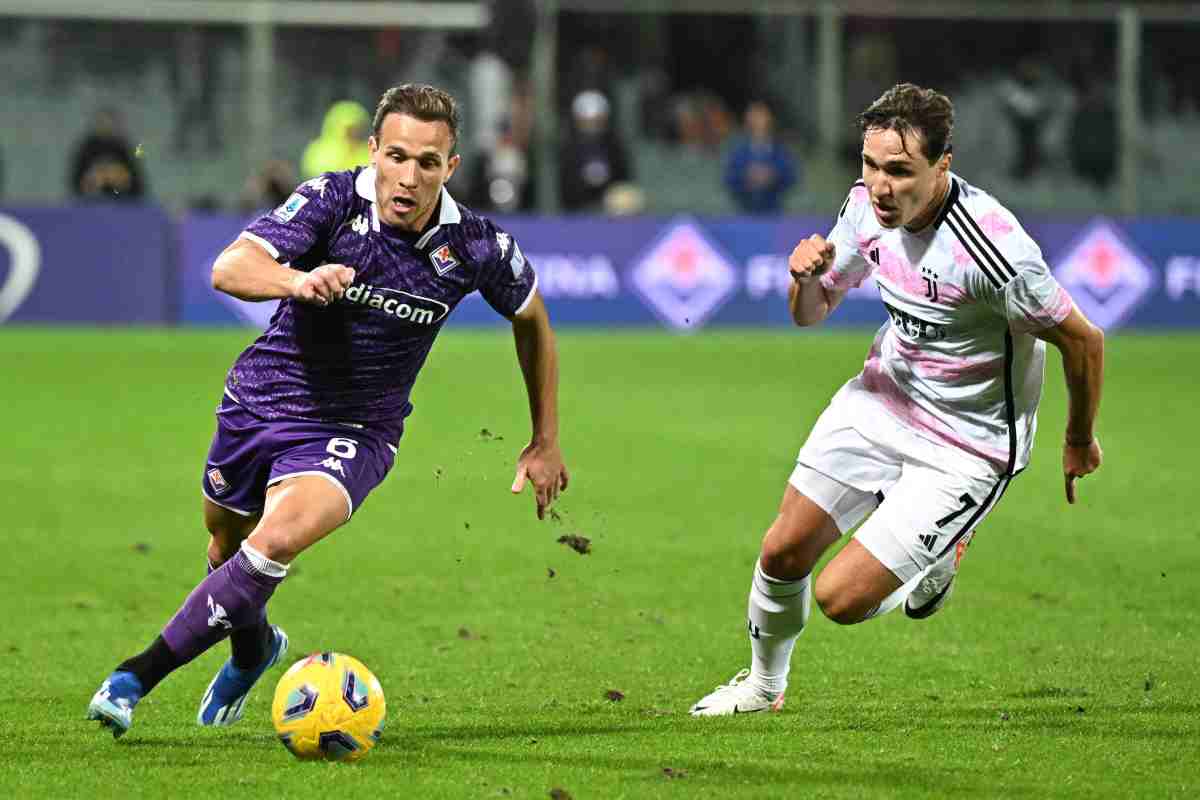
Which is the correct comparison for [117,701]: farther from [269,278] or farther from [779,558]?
[779,558]

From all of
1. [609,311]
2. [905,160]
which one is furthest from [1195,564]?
[609,311]

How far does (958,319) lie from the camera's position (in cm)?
676

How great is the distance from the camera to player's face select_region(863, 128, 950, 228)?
6.50 meters

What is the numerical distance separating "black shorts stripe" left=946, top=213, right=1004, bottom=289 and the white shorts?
0.71 meters

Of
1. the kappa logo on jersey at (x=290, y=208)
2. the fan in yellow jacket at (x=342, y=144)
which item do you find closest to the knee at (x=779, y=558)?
the kappa logo on jersey at (x=290, y=208)

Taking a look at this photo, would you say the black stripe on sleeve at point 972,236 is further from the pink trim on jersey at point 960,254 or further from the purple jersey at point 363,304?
the purple jersey at point 363,304

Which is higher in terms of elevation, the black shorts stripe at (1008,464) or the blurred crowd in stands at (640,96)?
the blurred crowd in stands at (640,96)

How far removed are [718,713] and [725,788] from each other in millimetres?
1146

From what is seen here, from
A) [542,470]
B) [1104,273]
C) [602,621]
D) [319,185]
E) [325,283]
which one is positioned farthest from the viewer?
[1104,273]

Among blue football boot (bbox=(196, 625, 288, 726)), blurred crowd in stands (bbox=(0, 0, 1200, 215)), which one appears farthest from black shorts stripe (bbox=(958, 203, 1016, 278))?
blurred crowd in stands (bbox=(0, 0, 1200, 215))

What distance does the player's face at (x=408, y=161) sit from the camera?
6.37 metres

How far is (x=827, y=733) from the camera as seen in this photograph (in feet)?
21.6

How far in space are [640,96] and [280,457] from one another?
70.2 ft

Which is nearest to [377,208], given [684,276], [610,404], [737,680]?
[737,680]
